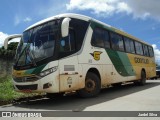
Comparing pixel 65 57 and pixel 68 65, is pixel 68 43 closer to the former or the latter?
pixel 65 57

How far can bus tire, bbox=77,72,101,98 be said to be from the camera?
1078cm

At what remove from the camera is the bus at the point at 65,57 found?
9.20 m

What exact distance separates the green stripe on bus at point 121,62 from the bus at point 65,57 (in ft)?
0.32

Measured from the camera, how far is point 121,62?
14383 millimetres

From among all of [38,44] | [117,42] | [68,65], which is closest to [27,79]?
[38,44]

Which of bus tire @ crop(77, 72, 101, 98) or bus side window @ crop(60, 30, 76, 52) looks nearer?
bus side window @ crop(60, 30, 76, 52)

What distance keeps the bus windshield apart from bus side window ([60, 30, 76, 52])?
34 cm

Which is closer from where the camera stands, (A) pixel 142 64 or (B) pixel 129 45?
(B) pixel 129 45

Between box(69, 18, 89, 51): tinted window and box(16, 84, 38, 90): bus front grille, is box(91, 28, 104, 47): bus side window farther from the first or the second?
box(16, 84, 38, 90): bus front grille

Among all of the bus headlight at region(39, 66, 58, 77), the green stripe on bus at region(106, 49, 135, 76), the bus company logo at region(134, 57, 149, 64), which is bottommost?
the bus headlight at region(39, 66, 58, 77)

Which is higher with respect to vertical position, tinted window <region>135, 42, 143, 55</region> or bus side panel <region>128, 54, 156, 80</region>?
tinted window <region>135, 42, 143, 55</region>

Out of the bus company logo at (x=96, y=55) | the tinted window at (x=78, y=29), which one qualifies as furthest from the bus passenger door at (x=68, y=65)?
the bus company logo at (x=96, y=55)

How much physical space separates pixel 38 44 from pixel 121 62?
5894mm

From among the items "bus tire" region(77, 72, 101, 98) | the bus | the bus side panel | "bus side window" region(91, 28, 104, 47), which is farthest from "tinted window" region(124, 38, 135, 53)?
"bus tire" region(77, 72, 101, 98)
